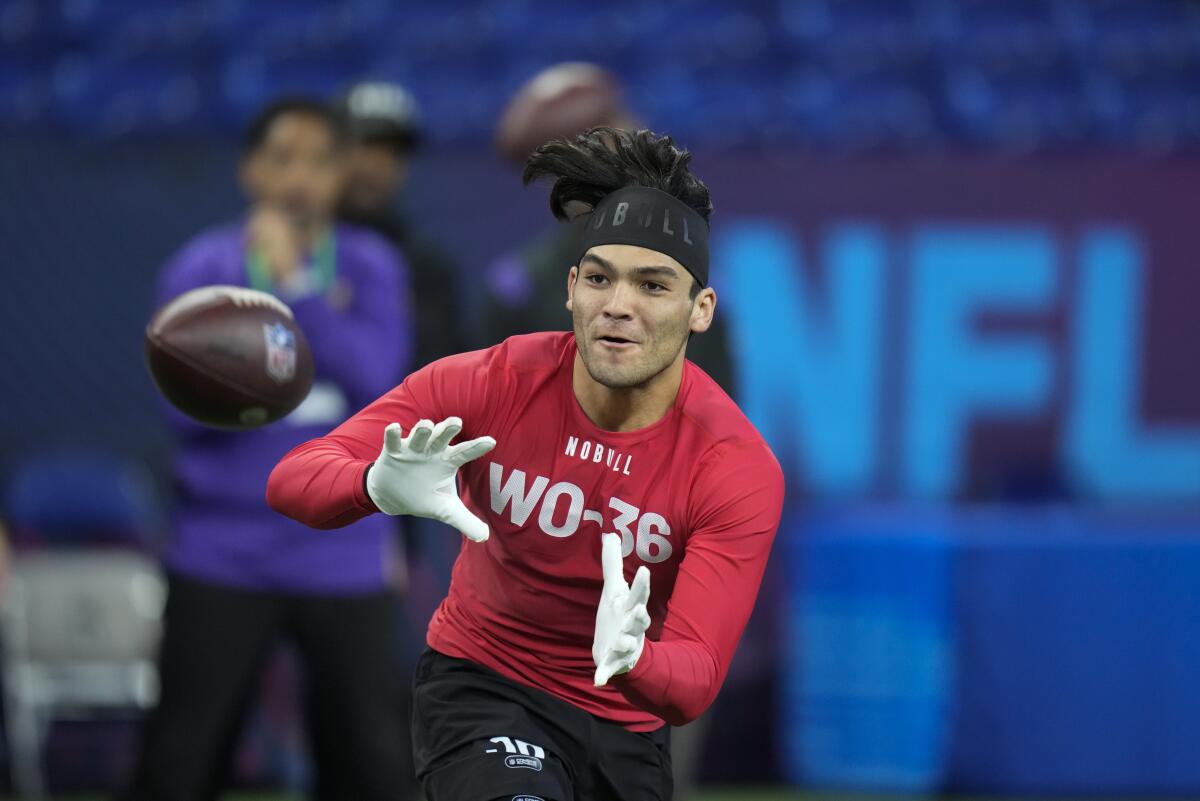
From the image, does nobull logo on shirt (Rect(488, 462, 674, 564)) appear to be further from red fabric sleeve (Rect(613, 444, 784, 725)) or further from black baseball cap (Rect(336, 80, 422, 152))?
black baseball cap (Rect(336, 80, 422, 152))

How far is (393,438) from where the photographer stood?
291 centimetres

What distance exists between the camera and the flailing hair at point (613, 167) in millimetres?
3357

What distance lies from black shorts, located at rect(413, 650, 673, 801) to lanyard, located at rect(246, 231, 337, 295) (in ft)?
4.67

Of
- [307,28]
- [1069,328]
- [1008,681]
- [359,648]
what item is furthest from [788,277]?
[359,648]

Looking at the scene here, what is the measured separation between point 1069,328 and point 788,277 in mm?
1209

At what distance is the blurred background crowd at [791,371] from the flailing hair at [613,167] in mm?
1853

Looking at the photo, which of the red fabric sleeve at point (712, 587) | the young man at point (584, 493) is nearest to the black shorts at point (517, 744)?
the young man at point (584, 493)

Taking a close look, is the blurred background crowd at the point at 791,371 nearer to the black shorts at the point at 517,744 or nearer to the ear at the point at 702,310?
the ear at the point at 702,310

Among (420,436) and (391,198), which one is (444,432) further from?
(391,198)

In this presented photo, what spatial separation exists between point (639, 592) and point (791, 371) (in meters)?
4.77

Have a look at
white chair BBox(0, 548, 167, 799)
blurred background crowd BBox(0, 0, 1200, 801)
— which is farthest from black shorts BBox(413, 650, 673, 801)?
white chair BBox(0, 548, 167, 799)

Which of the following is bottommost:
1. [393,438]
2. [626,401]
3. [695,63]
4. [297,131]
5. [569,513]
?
[569,513]

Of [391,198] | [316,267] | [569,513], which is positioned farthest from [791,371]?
[569,513]

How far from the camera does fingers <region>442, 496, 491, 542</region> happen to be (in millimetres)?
2904
